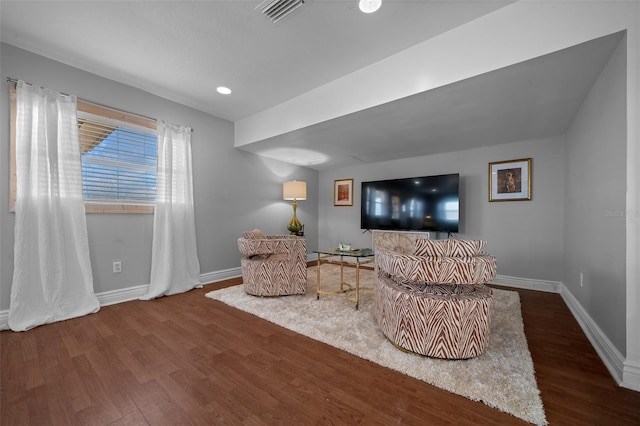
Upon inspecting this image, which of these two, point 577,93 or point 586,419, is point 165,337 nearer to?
point 586,419

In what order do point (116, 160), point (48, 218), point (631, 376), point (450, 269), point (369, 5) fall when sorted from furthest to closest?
point (116, 160)
point (48, 218)
point (369, 5)
point (450, 269)
point (631, 376)

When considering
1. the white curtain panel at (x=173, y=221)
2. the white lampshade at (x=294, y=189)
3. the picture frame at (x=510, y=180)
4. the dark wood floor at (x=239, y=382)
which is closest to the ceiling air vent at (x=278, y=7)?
the white curtain panel at (x=173, y=221)

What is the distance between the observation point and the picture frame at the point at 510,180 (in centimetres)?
366

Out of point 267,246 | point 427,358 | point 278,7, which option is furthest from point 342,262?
point 278,7

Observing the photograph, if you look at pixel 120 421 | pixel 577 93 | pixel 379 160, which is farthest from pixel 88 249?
pixel 577 93

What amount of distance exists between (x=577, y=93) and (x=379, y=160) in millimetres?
2974

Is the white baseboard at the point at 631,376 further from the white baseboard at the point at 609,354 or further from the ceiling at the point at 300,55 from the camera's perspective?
the ceiling at the point at 300,55

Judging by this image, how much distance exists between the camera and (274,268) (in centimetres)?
299

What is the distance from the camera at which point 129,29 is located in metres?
2.14

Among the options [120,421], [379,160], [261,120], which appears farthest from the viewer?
[379,160]

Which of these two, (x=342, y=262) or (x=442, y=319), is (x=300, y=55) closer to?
(x=342, y=262)

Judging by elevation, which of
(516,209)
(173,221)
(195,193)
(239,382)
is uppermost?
(195,193)

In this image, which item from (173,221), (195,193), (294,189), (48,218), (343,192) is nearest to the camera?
(48,218)

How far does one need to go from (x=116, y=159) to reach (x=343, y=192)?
13.2ft
